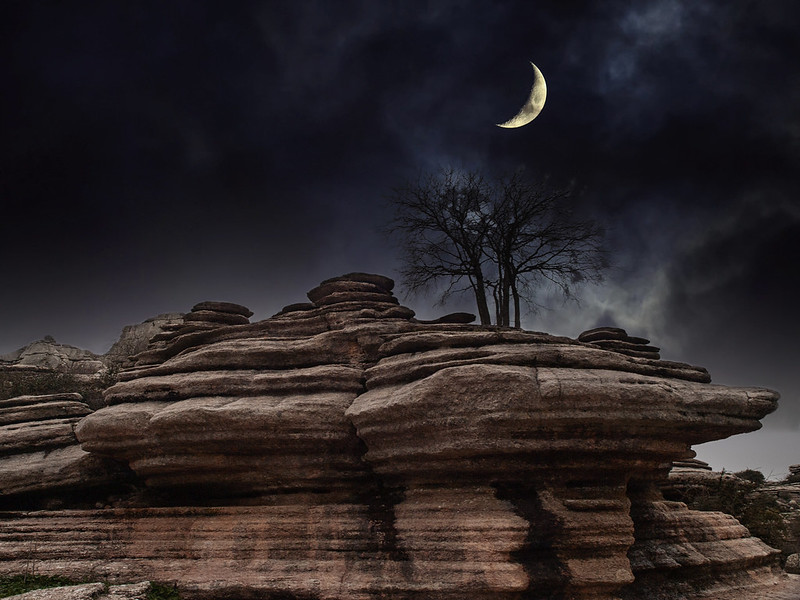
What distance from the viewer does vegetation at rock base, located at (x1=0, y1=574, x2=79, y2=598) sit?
27.2ft

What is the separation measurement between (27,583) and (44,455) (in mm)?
3327

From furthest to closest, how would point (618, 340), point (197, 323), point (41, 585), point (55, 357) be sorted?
point (55, 357)
point (618, 340)
point (197, 323)
point (41, 585)

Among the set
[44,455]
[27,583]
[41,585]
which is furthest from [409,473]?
[44,455]

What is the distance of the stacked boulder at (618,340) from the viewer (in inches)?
560

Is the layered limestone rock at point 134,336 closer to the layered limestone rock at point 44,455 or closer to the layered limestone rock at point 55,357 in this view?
the layered limestone rock at point 55,357

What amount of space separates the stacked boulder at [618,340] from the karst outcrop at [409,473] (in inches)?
140

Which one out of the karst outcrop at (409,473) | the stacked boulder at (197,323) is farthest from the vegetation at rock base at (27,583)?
the stacked boulder at (197,323)

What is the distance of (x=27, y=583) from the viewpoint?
858 cm

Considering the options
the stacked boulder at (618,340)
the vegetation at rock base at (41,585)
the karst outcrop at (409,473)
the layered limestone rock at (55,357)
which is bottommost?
the vegetation at rock base at (41,585)

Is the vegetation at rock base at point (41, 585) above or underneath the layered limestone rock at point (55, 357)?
underneath

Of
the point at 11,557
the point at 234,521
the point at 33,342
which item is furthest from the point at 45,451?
the point at 33,342

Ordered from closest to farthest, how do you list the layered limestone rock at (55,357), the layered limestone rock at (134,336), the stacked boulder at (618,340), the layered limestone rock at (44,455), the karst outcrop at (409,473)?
the karst outcrop at (409,473)
the layered limestone rock at (44,455)
the stacked boulder at (618,340)
the layered limestone rock at (55,357)
the layered limestone rock at (134,336)

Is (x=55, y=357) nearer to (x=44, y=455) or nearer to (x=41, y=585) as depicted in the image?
(x=44, y=455)

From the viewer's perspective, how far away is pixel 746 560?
1009 cm
